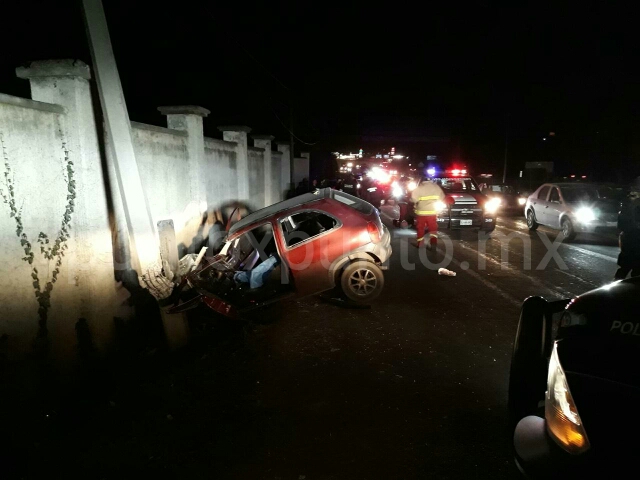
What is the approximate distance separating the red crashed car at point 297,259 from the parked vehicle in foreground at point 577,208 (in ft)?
23.3

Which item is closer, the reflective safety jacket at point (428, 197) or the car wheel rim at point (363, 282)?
the car wheel rim at point (363, 282)

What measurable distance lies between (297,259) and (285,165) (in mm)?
14822

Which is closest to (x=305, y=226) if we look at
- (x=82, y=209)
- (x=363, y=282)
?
(x=363, y=282)

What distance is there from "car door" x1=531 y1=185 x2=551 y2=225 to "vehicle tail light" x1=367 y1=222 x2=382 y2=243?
8394 mm

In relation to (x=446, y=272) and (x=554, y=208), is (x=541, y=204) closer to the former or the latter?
(x=554, y=208)

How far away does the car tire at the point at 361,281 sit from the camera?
602cm

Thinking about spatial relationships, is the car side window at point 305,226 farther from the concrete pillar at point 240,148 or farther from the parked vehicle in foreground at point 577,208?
the parked vehicle in foreground at point 577,208

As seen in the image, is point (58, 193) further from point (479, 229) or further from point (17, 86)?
point (479, 229)

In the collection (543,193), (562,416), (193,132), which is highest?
(193,132)

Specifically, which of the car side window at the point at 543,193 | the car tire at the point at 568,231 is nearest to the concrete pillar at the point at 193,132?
the car tire at the point at 568,231

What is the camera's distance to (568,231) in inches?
431

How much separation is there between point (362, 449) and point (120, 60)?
646 inches

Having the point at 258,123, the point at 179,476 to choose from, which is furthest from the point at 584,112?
the point at 179,476

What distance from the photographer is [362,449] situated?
3.13m
